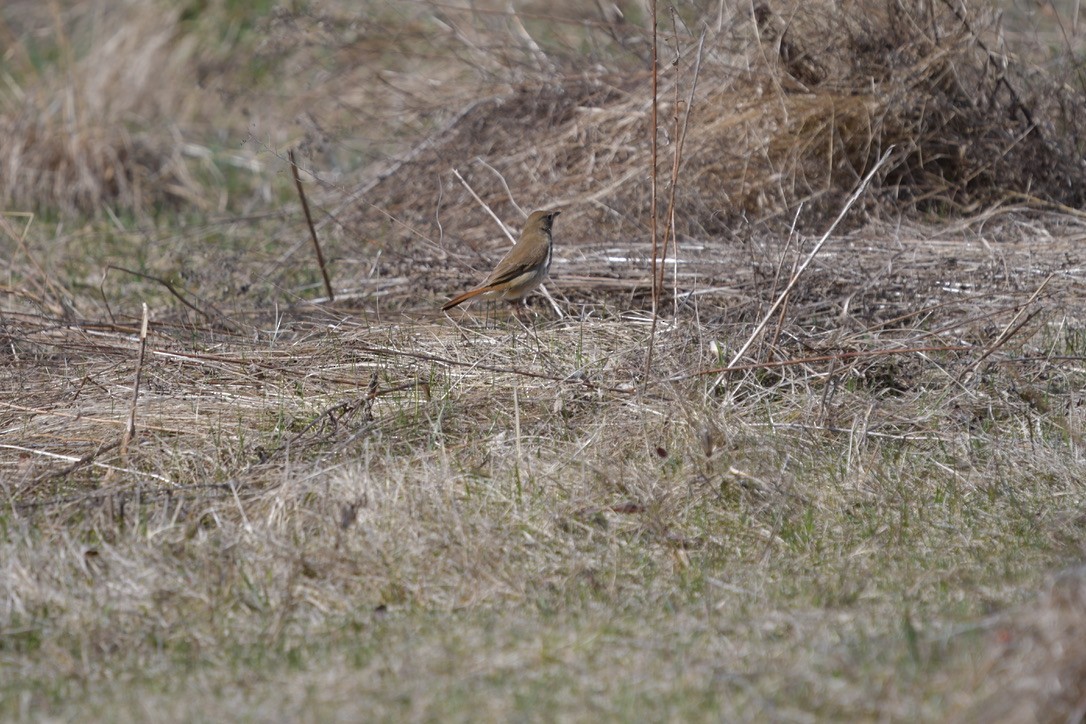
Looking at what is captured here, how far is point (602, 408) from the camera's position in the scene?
4348 mm

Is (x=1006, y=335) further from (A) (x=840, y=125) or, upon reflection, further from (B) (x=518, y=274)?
(A) (x=840, y=125)

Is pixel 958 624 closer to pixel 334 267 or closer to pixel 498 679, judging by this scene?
pixel 498 679

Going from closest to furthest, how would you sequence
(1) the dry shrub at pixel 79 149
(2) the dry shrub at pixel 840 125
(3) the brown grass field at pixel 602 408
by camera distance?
(3) the brown grass field at pixel 602 408
(2) the dry shrub at pixel 840 125
(1) the dry shrub at pixel 79 149

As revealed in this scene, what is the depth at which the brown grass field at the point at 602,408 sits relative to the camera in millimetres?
2975

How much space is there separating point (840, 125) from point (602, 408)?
3.03 m

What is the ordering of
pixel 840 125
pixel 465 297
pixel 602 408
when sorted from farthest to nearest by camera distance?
pixel 840 125 < pixel 465 297 < pixel 602 408

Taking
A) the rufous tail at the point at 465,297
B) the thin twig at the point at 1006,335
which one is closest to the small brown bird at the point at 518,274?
the rufous tail at the point at 465,297

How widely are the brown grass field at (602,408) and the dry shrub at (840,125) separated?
22mm

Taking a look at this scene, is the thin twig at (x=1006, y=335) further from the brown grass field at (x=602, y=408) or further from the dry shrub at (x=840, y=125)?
the dry shrub at (x=840, y=125)

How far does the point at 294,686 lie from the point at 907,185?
4820 mm

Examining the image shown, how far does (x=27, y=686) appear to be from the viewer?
3031 millimetres

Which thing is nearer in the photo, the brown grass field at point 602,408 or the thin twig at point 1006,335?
the brown grass field at point 602,408

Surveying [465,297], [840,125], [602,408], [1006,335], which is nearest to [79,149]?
[465,297]

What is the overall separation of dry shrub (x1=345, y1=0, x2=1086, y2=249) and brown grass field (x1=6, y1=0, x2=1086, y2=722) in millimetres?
22
